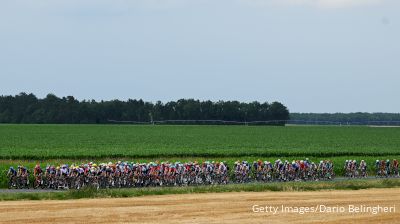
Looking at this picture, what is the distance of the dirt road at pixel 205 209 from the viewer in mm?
27000

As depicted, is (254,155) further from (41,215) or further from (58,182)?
(41,215)

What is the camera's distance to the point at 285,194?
3675 cm

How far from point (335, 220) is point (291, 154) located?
45070 millimetres

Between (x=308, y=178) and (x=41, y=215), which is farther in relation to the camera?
(x=308, y=178)

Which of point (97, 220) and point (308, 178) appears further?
point (308, 178)

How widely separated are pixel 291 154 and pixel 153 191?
36.2m

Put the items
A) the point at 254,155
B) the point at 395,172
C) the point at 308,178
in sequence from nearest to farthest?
1. the point at 308,178
2. the point at 395,172
3. the point at 254,155

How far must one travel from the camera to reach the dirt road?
27000 millimetres

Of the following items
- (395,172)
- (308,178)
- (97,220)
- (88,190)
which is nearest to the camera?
(97,220)

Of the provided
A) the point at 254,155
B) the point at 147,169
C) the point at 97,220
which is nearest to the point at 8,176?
the point at 147,169

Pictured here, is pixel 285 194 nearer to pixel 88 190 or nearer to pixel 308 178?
pixel 88 190

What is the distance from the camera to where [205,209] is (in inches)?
1172

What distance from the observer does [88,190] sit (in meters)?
35.2

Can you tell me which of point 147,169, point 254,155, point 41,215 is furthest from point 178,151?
point 41,215
